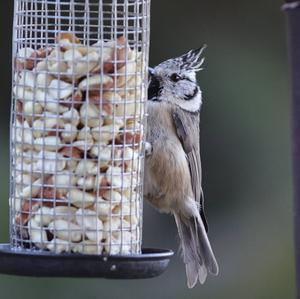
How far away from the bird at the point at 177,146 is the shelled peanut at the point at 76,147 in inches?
38.8

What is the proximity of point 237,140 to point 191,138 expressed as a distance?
3578 millimetres

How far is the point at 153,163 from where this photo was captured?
16.4 ft

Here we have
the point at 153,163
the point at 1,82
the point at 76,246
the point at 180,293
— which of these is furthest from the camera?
the point at 1,82

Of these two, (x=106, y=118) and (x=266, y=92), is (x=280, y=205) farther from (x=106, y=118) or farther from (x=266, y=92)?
(x=106, y=118)

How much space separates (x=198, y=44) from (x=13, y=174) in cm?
472

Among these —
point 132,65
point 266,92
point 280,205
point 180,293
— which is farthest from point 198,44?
point 132,65

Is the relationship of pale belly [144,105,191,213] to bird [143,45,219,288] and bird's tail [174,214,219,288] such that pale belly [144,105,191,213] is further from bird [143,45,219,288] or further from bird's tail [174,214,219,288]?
bird's tail [174,214,219,288]

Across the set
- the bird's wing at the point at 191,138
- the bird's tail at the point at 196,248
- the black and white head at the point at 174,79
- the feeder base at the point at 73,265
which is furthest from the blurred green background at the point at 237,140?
the feeder base at the point at 73,265

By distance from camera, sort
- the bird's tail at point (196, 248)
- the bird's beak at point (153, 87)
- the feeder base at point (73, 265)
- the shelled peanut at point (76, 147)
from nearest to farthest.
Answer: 1. the feeder base at point (73, 265)
2. the shelled peanut at point (76, 147)
3. the bird's beak at point (153, 87)
4. the bird's tail at point (196, 248)

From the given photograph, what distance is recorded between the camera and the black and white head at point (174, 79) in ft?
16.3

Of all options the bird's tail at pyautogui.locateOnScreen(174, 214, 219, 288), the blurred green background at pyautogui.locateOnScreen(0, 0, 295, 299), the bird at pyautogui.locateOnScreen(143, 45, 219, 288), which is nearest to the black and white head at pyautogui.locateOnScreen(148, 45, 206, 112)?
the bird at pyautogui.locateOnScreen(143, 45, 219, 288)

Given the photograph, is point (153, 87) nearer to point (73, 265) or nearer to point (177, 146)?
point (177, 146)

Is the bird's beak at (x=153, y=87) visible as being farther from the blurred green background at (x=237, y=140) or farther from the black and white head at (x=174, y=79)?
the blurred green background at (x=237, y=140)

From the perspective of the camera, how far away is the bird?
4.98 meters
